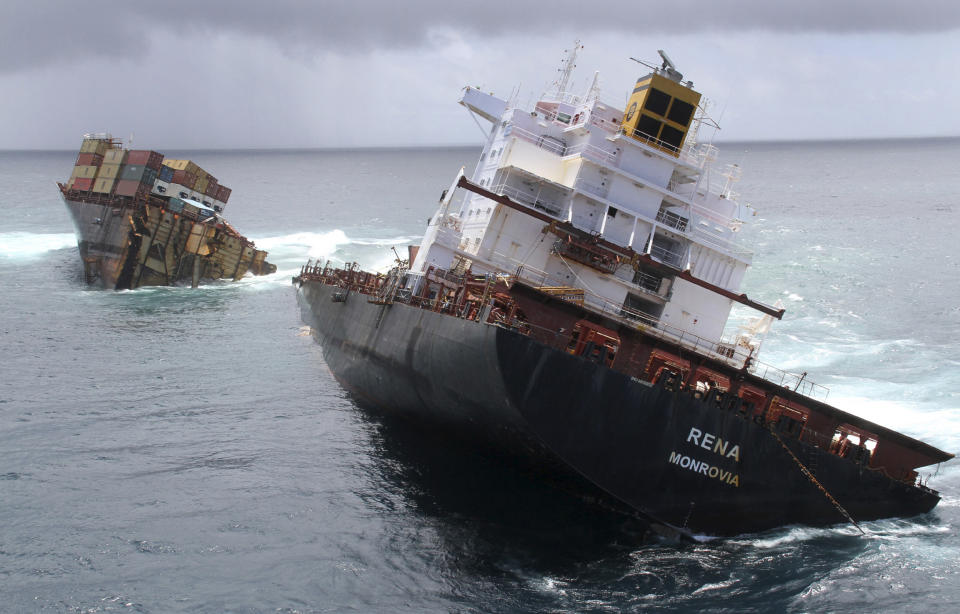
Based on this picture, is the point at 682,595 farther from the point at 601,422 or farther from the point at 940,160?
the point at 940,160

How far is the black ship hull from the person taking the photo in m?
20.5

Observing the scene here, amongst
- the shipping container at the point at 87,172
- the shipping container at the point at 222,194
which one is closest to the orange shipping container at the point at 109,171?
the shipping container at the point at 87,172

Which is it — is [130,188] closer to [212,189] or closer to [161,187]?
[161,187]

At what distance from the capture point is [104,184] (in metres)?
66.3

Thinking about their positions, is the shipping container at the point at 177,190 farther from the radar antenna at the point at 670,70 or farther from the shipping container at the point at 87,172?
the radar antenna at the point at 670,70

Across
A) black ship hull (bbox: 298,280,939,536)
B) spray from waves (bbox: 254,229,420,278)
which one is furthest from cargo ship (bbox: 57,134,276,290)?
black ship hull (bbox: 298,280,939,536)

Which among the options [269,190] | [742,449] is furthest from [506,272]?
[269,190]

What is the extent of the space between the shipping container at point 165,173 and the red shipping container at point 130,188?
7.63ft

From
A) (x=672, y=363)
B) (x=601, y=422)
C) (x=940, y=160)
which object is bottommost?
(x=601, y=422)

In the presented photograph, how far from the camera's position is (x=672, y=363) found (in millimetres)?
22797

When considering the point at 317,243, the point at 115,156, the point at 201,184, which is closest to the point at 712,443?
the point at 201,184

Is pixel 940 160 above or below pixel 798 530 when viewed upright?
above

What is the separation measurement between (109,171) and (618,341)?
58972mm

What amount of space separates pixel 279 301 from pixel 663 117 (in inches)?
1382
